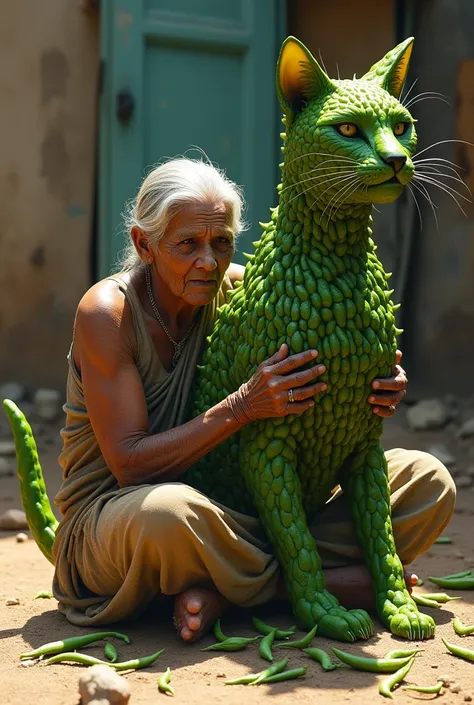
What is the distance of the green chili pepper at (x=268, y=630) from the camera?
3.64 meters

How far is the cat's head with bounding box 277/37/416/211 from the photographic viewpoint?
11.3 feet

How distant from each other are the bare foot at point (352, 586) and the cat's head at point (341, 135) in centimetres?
125

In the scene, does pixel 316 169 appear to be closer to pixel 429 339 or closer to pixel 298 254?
pixel 298 254

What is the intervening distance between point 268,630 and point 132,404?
87 centimetres

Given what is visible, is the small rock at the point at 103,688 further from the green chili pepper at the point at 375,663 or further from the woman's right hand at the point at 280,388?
the woman's right hand at the point at 280,388

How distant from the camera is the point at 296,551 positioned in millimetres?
3672

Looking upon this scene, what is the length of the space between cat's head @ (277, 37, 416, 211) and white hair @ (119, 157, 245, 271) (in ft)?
0.76

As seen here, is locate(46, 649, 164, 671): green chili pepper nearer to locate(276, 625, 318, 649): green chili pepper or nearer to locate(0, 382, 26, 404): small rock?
locate(276, 625, 318, 649): green chili pepper

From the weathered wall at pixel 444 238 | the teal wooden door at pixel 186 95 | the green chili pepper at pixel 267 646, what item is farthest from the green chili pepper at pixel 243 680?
the weathered wall at pixel 444 238

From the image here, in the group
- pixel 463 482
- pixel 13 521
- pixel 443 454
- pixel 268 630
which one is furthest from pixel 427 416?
pixel 268 630

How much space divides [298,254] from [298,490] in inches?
30.8

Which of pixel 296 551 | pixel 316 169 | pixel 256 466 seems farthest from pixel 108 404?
pixel 316 169

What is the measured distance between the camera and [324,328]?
3.61 metres

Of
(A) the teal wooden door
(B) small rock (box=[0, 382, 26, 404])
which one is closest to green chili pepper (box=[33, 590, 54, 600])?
(A) the teal wooden door
